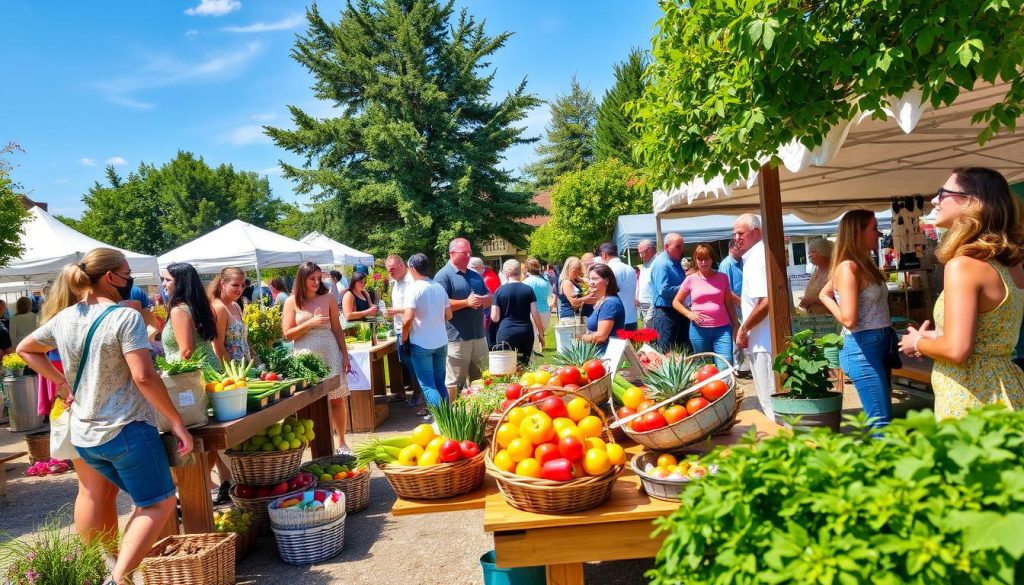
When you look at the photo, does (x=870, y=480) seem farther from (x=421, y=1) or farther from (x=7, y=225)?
(x=421, y=1)

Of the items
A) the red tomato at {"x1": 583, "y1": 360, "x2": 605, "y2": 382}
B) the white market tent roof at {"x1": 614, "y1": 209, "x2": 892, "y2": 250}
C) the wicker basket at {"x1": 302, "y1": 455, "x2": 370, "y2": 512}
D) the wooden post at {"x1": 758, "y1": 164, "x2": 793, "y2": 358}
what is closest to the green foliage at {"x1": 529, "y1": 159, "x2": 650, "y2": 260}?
the white market tent roof at {"x1": 614, "y1": 209, "x2": 892, "y2": 250}

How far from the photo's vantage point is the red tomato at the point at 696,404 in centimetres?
242

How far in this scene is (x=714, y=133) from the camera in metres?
3.61

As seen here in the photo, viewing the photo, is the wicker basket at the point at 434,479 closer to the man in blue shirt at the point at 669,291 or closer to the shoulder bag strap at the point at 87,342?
the shoulder bag strap at the point at 87,342

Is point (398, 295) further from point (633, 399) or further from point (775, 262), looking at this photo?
point (633, 399)

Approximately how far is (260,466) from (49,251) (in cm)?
843

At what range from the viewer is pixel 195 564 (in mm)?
3395

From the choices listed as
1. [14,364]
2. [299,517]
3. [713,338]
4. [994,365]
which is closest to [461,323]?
[713,338]

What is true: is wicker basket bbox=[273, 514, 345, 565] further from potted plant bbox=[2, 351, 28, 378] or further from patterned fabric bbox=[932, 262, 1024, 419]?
potted plant bbox=[2, 351, 28, 378]

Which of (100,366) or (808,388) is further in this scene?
(100,366)

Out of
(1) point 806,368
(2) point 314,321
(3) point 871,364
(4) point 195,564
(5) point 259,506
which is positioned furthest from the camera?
(2) point 314,321

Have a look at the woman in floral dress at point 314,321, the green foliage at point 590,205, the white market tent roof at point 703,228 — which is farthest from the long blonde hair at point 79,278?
the green foliage at point 590,205

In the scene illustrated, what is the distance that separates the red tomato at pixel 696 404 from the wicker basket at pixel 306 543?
2.58 m

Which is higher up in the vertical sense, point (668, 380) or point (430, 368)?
point (668, 380)
